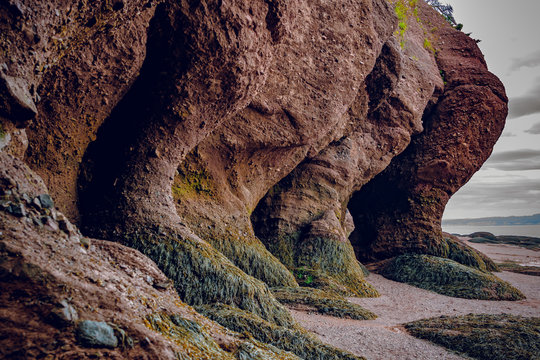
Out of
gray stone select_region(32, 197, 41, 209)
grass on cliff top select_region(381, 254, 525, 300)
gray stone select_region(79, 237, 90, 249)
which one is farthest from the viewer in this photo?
grass on cliff top select_region(381, 254, 525, 300)

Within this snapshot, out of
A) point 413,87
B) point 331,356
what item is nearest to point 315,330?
point 331,356

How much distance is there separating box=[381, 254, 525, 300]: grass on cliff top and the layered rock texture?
1352mm

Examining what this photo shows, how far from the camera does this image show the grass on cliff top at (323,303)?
7.40 metres

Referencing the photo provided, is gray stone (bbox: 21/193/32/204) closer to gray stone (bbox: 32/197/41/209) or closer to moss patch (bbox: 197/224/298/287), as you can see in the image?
gray stone (bbox: 32/197/41/209)

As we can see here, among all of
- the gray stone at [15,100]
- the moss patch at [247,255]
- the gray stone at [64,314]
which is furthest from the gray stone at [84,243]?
the moss patch at [247,255]

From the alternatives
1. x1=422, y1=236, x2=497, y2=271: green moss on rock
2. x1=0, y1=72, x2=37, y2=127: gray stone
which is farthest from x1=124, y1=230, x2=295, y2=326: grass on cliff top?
x1=422, y1=236, x2=497, y2=271: green moss on rock

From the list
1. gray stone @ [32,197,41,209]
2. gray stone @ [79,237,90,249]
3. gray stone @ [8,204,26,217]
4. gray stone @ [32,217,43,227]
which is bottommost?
gray stone @ [79,237,90,249]

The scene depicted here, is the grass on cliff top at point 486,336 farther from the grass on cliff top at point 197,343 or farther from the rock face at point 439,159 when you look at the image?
the rock face at point 439,159

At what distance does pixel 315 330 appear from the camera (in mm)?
6098

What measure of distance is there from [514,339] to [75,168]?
7.26 meters

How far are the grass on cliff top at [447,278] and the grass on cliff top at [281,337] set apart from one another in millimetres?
8561

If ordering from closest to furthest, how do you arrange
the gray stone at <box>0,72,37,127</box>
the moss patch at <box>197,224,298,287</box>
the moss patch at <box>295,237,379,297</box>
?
the gray stone at <box>0,72,37,127</box> < the moss patch at <box>197,224,298,287</box> < the moss patch at <box>295,237,379,297</box>

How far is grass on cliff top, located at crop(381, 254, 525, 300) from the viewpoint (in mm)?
11688

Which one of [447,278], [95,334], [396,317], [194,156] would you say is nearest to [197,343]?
[95,334]
